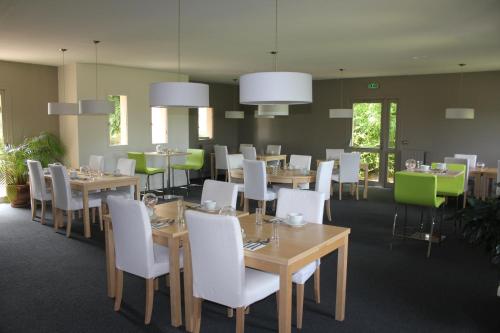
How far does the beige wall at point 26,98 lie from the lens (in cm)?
755

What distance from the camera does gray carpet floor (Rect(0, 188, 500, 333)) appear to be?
3.13 metres

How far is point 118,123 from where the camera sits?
331 inches

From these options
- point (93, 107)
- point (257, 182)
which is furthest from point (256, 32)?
point (93, 107)

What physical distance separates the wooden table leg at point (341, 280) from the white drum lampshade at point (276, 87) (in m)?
1.07

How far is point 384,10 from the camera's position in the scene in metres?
4.06

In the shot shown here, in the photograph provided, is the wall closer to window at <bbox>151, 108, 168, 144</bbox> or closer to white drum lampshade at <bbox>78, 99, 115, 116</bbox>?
window at <bbox>151, 108, 168, 144</bbox>

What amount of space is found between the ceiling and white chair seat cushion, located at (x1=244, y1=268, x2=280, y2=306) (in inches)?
91.1

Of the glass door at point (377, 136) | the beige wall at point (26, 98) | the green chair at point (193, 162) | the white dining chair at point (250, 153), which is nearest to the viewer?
the beige wall at point (26, 98)

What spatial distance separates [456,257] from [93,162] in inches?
207

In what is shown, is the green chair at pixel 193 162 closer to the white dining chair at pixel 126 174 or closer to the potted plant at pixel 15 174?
the white dining chair at pixel 126 174

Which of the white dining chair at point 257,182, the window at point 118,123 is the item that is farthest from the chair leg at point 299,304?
the window at point 118,123

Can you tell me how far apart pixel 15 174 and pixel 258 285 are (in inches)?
239

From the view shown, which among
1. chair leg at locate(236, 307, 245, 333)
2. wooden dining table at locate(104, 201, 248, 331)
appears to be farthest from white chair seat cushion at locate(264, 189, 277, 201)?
chair leg at locate(236, 307, 245, 333)

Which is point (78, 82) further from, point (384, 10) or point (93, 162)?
point (384, 10)
